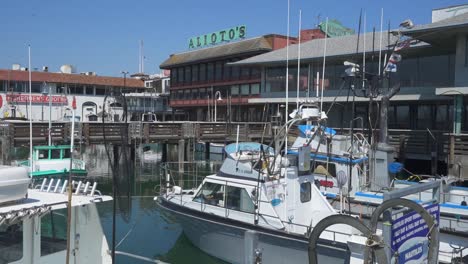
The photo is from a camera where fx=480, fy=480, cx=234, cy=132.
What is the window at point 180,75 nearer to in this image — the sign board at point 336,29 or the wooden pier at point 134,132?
the sign board at point 336,29

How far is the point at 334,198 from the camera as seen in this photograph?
14.8 metres

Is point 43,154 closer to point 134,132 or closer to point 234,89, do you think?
point 134,132

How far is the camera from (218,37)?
57.8 metres

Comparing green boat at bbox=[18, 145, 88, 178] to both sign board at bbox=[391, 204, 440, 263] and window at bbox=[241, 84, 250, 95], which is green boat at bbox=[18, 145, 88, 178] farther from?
window at bbox=[241, 84, 250, 95]

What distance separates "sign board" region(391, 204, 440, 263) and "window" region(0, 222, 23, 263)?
5289mm

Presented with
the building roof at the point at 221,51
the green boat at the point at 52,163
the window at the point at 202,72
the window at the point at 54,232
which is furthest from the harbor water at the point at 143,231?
the window at the point at 202,72

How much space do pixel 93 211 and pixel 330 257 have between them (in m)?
5.52

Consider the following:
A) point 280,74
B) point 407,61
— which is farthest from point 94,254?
point 280,74

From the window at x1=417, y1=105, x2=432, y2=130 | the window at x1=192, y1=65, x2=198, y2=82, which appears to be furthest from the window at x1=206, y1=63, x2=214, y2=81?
the window at x1=417, y1=105, x2=432, y2=130

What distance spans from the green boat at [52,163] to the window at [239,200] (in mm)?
14612

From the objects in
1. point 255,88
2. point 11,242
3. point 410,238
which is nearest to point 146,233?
point 11,242

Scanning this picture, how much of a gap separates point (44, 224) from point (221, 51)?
47123 millimetres

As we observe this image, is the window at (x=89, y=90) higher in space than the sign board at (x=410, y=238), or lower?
higher

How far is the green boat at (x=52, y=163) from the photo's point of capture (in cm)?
2492
